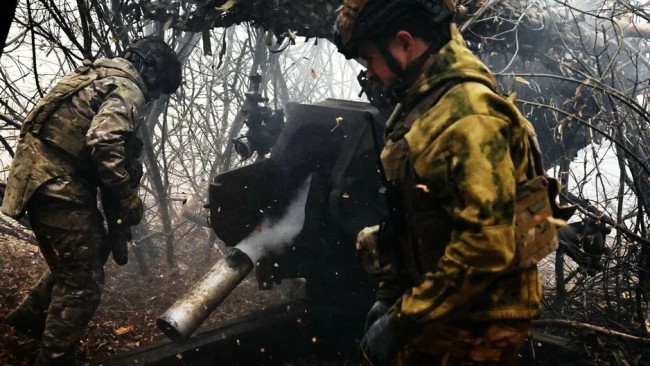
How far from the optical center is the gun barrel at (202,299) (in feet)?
11.8

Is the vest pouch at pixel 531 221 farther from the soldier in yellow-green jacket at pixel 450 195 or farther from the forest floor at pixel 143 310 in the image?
the forest floor at pixel 143 310

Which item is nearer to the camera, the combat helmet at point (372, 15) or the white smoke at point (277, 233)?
the combat helmet at point (372, 15)

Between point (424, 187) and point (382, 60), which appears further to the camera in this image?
point (382, 60)

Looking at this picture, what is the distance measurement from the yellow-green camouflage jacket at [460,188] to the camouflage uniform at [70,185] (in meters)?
2.42

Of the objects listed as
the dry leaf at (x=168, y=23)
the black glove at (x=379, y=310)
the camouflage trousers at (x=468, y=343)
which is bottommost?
the camouflage trousers at (x=468, y=343)

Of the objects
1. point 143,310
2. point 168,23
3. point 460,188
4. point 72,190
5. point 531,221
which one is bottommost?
point 143,310

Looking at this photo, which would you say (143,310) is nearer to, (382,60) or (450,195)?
(382,60)

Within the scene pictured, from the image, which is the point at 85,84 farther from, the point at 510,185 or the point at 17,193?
the point at 510,185

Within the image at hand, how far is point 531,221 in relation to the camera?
1.98 meters

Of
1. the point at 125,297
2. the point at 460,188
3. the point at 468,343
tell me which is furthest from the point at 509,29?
the point at 125,297

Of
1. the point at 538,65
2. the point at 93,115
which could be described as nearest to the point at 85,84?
the point at 93,115

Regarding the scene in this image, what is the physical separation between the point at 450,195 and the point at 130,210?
293 cm

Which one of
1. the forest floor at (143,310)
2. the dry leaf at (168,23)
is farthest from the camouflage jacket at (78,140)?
the forest floor at (143,310)

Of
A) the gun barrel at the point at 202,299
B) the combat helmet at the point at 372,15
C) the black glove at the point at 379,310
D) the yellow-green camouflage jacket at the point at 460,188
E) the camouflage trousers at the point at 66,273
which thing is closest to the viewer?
the yellow-green camouflage jacket at the point at 460,188
